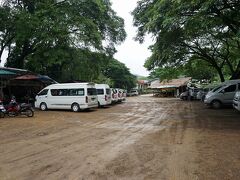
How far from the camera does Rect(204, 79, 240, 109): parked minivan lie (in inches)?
805

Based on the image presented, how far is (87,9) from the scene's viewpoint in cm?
2433

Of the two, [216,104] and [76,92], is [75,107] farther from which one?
[216,104]

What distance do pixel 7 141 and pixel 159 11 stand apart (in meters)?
8.29

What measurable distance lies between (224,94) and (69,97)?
10390 mm

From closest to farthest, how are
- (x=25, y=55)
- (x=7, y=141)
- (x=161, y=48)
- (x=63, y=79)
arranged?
(x=7, y=141), (x=161, y=48), (x=25, y=55), (x=63, y=79)

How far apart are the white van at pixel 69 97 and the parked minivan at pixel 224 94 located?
8.15 meters

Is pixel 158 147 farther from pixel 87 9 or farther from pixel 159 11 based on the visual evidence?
pixel 87 9

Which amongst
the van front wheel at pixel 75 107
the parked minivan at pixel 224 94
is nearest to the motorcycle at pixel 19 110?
the van front wheel at pixel 75 107

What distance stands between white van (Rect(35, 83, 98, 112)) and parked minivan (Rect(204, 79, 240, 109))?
815 cm

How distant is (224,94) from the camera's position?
20.8 metres

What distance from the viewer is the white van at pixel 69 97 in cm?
1981

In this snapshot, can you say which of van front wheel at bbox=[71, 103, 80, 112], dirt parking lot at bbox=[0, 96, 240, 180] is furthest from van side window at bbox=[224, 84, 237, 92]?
van front wheel at bbox=[71, 103, 80, 112]

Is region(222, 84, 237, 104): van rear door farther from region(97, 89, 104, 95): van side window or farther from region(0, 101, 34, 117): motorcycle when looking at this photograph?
region(0, 101, 34, 117): motorcycle

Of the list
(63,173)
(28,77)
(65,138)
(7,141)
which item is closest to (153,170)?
(63,173)
